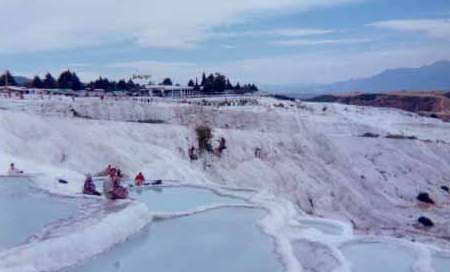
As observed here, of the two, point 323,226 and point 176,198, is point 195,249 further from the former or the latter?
point 176,198

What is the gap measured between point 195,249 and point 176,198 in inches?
221

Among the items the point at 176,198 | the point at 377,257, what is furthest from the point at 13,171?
the point at 377,257

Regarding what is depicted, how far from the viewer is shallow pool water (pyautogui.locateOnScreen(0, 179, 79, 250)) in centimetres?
1132

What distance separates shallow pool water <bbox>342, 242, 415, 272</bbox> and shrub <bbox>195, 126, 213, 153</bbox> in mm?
20538

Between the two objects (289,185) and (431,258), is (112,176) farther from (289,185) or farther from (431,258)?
(289,185)

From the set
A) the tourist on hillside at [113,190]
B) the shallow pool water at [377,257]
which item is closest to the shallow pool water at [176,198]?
the tourist on hillside at [113,190]

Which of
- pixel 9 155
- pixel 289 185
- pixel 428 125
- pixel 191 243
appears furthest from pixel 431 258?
pixel 428 125

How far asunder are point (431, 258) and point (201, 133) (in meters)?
22.6

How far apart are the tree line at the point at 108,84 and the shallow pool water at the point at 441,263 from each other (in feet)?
152

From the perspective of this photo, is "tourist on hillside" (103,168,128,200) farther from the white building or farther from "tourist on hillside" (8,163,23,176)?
the white building

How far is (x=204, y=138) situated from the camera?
1332 inches

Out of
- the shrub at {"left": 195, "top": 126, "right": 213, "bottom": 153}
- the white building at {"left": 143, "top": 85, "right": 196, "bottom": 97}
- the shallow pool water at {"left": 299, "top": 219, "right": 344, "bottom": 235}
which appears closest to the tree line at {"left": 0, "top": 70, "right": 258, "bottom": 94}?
the white building at {"left": 143, "top": 85, "right": 196, "bottom": 97}

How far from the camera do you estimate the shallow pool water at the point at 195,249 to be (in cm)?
1035

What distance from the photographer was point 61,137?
27.1 m
